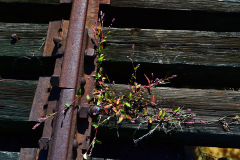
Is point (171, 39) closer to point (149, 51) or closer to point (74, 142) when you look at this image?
point (149, 51)

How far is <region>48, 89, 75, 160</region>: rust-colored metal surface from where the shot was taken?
1.62 meters

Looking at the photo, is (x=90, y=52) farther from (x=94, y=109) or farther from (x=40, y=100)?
(x=40, y=100)

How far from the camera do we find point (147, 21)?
8.38 feet

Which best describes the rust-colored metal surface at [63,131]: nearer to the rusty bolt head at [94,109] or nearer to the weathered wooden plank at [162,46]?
the rusty bolt head at [94,109]

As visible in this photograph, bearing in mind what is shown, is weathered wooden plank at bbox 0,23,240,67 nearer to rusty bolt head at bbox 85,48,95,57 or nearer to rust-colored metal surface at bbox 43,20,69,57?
rust-colored metal surface at bbox 43,20,69,57

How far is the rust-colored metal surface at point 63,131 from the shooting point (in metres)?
1.62

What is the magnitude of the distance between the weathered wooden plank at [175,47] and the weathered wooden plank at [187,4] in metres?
0.34

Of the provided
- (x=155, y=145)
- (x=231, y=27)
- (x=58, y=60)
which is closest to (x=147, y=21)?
(x=231, y=27)

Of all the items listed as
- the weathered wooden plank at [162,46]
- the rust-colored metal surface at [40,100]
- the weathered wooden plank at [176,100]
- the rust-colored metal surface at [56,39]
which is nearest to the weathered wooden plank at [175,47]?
the weathered wooden plank at [162,46]

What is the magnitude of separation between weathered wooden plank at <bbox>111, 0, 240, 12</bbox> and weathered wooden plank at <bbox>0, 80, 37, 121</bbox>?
1.48 meters

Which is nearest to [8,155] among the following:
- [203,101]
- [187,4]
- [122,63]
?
[122,63]

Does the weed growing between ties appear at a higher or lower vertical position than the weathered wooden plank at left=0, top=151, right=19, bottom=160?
higher

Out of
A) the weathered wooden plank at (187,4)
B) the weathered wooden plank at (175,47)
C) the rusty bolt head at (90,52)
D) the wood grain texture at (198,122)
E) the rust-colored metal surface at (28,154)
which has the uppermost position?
the weathered wooden plank at (187,4)

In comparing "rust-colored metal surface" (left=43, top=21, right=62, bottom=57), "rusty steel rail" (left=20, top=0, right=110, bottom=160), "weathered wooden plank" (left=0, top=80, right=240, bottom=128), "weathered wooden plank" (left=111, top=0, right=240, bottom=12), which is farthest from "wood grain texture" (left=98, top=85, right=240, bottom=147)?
"weathered wooden plank" (left=111, top=0, right=240, bottom=12)
